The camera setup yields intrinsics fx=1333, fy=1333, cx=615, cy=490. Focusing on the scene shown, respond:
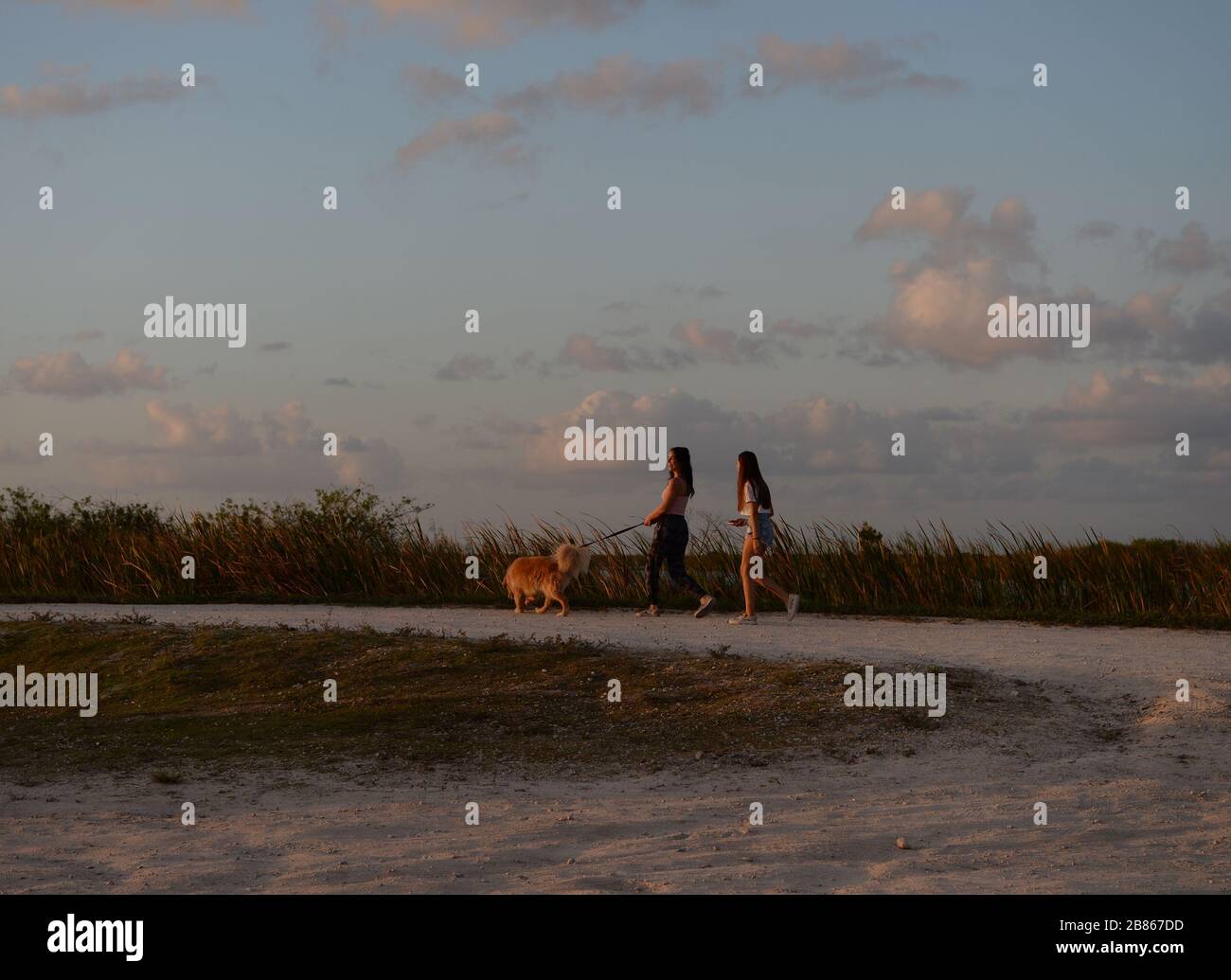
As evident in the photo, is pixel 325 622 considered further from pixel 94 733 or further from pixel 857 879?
pixel 857 879

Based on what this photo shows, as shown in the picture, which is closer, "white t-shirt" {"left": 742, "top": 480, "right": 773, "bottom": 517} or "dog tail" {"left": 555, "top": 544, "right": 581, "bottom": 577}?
"white t-shirt" {"left": 742, "top": 480, "right": 773, "bottom": 517}

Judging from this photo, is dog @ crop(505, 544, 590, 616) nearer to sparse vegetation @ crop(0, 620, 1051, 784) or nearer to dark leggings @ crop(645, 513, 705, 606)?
dark leggings @ crop(645, 513, 705, 606)

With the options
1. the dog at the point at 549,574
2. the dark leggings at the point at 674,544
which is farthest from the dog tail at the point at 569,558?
the dark leggings at the point at 674,544

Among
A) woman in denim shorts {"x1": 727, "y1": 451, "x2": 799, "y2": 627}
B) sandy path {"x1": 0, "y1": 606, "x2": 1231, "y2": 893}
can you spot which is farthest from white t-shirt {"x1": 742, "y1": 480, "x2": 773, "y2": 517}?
sandy path {"x1": 0, "y1": 606, "x2": 1231, "y2": 893}

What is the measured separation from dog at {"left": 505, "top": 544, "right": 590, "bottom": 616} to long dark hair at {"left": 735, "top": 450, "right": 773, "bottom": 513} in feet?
7.62

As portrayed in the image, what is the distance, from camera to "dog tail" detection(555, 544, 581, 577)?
1791cm

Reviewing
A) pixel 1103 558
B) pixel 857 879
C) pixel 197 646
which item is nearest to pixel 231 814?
pixel 857 879

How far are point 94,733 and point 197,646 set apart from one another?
293 cm

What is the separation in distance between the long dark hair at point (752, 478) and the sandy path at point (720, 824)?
4.98m

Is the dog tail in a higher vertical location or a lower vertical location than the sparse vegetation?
higher

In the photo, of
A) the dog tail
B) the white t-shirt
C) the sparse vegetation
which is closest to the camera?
the sparse vegetation

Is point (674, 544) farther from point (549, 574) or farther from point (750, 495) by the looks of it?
point (549, 574)

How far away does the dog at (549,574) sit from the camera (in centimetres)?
1798

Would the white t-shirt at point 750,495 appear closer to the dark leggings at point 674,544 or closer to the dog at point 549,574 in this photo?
the dark leggings at point 674,544
